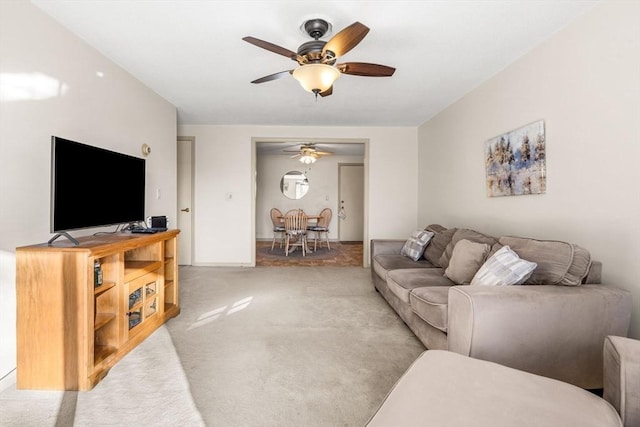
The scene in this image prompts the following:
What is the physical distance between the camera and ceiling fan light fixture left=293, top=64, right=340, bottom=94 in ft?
7.24

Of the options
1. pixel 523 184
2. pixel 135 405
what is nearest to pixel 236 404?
pixel 135 405

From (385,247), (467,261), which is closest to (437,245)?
(385,247)

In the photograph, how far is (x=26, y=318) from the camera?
1.77 meters

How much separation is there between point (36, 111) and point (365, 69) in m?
2.29

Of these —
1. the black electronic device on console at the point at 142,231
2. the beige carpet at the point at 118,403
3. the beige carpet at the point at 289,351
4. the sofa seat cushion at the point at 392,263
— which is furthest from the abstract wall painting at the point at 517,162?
the black electronic device on console at the point at 142,231

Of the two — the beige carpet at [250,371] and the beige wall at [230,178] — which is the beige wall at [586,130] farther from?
the beige wall at [230,178]

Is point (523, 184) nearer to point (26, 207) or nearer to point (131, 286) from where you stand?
point (131, 286)

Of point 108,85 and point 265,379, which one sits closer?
point 265,379

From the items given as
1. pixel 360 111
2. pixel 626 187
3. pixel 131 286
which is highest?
pixel 360 111

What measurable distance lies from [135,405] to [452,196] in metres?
3.80

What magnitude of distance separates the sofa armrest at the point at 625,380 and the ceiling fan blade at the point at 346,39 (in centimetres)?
190

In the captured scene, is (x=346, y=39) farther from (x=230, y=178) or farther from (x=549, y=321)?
(x=230, y=178)

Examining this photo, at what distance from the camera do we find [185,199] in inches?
205

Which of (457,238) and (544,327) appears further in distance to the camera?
(457,238)
